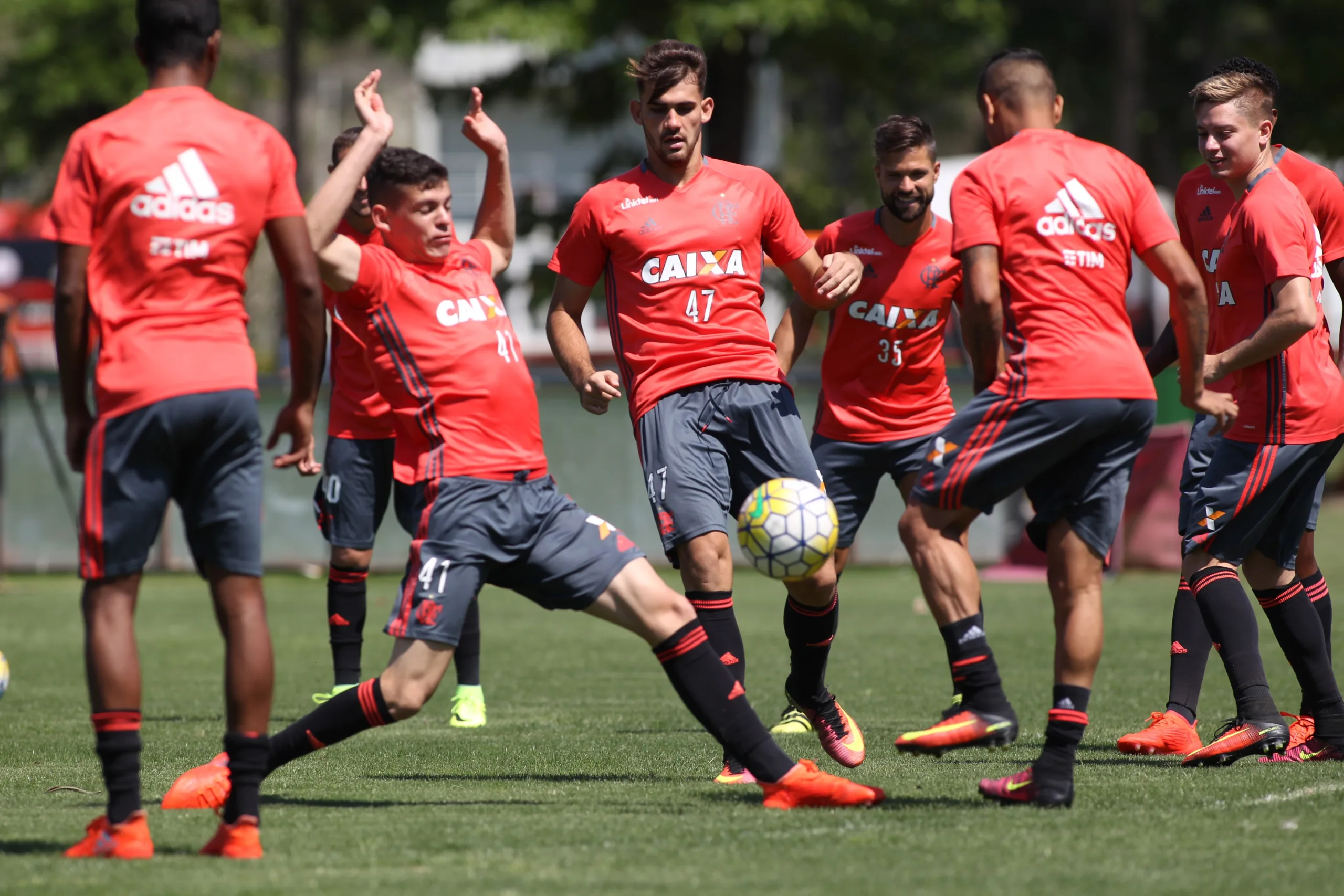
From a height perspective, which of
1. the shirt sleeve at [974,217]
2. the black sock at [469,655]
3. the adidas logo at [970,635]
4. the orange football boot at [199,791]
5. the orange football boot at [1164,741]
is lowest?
the black sock at [469,655]

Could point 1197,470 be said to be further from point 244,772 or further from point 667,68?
point 244,772

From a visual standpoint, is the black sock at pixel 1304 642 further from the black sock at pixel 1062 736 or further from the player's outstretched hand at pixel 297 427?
the player's outstretched hand at pixel 297 427

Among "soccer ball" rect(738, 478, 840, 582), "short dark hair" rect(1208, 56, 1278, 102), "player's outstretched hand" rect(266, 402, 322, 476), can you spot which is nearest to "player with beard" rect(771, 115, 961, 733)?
"short dark hair" rect(1208, 56, 1278, 102)

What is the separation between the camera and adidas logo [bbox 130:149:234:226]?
4.65 metres

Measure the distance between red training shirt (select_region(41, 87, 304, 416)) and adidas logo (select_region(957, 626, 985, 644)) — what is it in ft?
7.78

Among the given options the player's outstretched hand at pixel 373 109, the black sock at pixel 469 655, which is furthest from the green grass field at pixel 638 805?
the player's outstretched hand at pixel 373 109

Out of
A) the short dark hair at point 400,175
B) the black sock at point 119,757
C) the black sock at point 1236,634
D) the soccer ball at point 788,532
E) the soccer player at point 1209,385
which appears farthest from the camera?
the soccer player at point 1209,385

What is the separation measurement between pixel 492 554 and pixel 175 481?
1.02m

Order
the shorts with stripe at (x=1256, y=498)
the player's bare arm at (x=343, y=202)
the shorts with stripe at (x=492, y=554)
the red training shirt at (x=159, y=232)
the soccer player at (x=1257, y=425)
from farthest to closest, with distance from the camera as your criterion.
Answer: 1. the shorts with stripe at (x=1256, y=498)
2. the soccer player at (x=1257, y=425)
3. the shorts with stripe at (x=492, y=554)
4. the player's bare arm at (x=343, y=202)
5. the red training shirt at (x=159, y=232)

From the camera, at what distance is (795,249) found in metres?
6.66

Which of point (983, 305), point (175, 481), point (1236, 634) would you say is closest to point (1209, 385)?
point (1236, 634)

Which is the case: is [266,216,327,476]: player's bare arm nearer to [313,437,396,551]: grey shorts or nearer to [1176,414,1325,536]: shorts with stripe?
[313,437,396,551]: grey shorts

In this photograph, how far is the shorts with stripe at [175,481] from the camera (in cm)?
468

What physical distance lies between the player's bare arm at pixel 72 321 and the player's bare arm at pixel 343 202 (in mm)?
653
